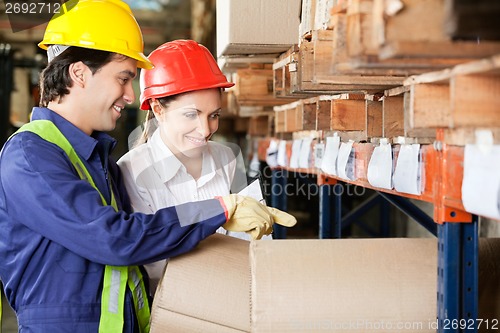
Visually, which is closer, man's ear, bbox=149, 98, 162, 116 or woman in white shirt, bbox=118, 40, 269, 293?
woman in white shirt, bbox=118, 40, 269, 293

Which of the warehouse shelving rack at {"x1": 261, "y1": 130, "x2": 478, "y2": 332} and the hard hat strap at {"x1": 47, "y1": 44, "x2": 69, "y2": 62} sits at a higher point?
the hard hat strap at {"x1": 47, "y1": 44, "x2": 69, "y2": 62}

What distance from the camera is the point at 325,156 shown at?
407 cm

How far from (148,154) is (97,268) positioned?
1.02m

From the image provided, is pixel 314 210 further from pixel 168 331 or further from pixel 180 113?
pixel 168 331

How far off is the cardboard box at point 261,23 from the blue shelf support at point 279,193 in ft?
8.71

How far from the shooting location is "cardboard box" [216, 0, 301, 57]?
372cm

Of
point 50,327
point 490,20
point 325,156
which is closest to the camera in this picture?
point 490,20

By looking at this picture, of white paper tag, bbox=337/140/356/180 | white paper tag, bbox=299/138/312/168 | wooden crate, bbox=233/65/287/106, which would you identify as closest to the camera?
white paper tag, bbox=337/140/356/180

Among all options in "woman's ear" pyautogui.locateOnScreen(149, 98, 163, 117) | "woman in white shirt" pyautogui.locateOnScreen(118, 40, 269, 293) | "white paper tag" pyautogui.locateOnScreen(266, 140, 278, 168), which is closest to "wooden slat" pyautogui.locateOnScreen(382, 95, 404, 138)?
"woman in white shirt" pyautogui.locateOnScreen(118, 40, 269, 293)

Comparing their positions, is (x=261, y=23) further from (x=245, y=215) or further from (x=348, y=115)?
(x=245, y=215)

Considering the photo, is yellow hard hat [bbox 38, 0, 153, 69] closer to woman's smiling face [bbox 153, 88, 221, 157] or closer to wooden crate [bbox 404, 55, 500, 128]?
woman's smiling face [bbox 153, 88, 221, 157]

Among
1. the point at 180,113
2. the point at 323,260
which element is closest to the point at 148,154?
the point at 180,113

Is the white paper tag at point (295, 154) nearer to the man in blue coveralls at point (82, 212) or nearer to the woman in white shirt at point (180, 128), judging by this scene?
the woman in white shirt at point (180, 128)

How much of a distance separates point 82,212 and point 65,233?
0.35 feet
